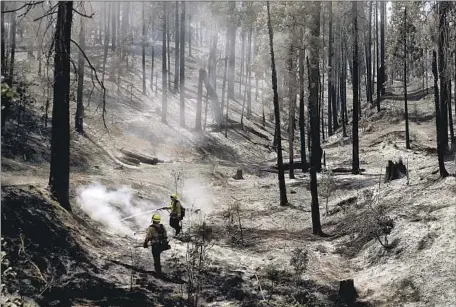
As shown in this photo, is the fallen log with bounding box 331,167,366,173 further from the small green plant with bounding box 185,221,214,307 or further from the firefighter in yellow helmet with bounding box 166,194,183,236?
the small green plant with bounding box 185,221,214,307

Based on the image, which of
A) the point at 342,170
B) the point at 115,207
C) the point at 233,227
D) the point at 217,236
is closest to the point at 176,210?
the point at 217,236

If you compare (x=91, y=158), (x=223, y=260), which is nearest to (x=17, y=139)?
(x=91, y=158)

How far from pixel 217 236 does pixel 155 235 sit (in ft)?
11.7

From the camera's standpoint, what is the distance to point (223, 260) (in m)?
11.9

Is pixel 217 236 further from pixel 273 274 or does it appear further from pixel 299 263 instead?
pixel 299 263

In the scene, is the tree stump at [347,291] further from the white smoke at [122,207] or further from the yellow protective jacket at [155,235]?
the white smoke at [122,207]

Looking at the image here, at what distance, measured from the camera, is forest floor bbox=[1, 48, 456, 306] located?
9547mm

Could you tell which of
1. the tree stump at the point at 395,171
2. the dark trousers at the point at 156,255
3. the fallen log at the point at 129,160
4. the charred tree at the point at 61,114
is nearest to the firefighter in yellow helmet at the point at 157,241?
the dark trousers at the point at 156,255

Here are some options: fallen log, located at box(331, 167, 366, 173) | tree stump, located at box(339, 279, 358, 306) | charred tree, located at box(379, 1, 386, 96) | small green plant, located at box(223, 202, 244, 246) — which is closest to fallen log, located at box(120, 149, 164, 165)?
small green plant, located at box(223, 202, 244, 246)

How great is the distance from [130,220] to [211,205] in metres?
4.65

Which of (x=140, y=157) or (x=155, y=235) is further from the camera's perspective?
(x=140, y=157)

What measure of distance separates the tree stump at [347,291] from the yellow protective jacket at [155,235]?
Answer: 13.6 feet

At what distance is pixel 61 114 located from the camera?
38.9 feet

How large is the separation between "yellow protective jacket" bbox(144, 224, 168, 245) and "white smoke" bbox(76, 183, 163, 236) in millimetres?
2260
